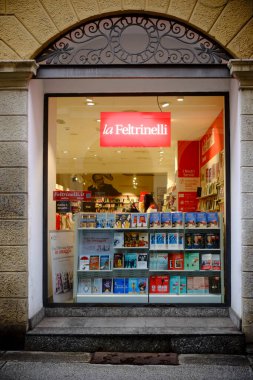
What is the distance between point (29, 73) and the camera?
22.7 feet

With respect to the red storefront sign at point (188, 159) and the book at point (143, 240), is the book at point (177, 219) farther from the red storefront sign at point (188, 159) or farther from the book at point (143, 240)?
the red storefront sign at point (188, 159)

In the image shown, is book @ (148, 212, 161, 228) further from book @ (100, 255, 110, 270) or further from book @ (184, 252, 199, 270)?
book @ (100, 255, 110, 270)

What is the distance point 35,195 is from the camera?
7535 millimetres

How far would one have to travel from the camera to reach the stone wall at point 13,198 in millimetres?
6883

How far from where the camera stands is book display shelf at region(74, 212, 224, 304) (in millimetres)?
8102

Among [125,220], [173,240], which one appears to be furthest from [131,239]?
[173,240]

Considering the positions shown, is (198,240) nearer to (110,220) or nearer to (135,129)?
(110,220)

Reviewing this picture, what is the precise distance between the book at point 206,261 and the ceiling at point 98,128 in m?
2.09

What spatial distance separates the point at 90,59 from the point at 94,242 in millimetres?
3065

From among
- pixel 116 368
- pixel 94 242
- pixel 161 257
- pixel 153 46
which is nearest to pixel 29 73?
pixel 153 46

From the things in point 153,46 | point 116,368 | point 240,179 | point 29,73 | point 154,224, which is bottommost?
point 116,368

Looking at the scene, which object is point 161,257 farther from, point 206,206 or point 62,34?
point 62,34

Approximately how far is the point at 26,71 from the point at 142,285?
391 cm

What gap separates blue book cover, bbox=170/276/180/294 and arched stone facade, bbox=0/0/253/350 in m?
1.54
